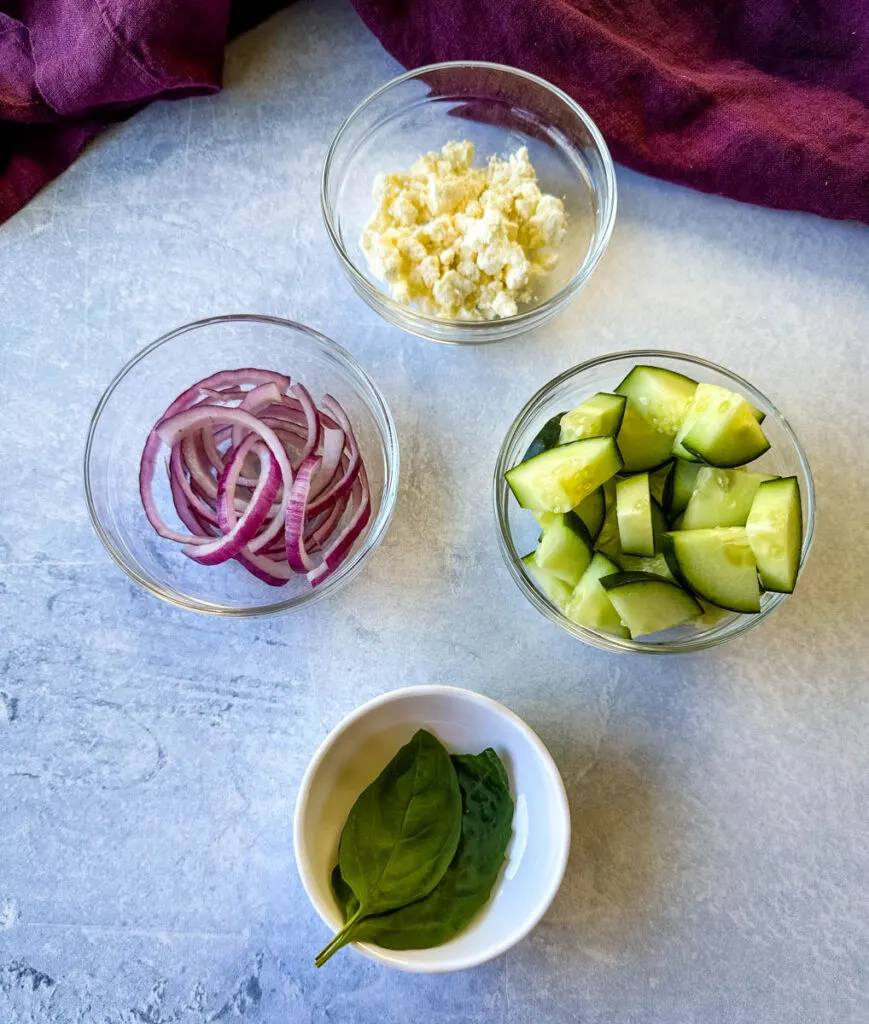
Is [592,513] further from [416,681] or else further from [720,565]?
[416,681]

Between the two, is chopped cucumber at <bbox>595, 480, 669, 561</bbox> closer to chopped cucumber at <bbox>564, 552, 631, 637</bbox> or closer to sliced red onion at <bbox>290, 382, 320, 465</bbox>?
chopped cucumber at <bbox>564, 552, 631, 637</bbox>

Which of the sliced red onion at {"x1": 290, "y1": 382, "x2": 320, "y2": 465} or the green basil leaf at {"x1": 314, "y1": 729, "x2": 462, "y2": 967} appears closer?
the green basil leaf at {"x1": 314, "y1": 729, "x2": 462, "y2": 967}

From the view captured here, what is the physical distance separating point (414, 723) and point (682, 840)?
1.67ft

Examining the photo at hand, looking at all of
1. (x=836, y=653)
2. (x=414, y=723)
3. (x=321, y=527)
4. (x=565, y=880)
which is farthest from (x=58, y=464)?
(x=836, y=653)

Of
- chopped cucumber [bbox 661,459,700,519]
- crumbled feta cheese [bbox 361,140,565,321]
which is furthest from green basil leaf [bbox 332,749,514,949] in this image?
crumbled feta cheese [bbox 361,140,565,321]

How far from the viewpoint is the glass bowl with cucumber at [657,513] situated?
135 cm

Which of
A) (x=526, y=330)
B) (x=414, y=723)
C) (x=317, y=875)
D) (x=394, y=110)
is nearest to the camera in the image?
(x=317, y=875)

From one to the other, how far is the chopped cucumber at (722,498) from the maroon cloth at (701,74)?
62 cm

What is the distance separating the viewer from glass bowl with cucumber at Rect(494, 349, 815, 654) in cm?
135

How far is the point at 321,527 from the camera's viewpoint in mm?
1590

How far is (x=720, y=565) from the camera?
4.44ft

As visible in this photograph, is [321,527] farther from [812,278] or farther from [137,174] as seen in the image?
[812,278]

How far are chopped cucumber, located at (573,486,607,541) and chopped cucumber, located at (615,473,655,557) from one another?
48mm

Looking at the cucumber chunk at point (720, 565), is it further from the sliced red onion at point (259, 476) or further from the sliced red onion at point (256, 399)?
the sliced red onion at point (256, 399)
